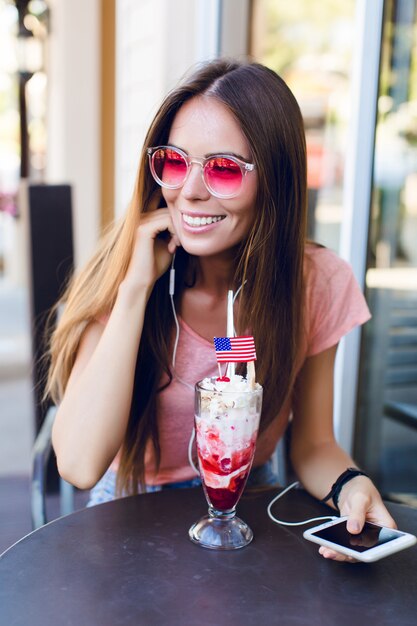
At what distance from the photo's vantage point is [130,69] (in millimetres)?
3889

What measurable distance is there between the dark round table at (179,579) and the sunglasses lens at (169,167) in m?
0.57

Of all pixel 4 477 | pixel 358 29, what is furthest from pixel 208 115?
pixel 4 477

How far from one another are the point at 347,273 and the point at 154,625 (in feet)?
3.04

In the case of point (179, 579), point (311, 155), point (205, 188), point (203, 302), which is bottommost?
point (179, 579)

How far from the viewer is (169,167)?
134 centimetres

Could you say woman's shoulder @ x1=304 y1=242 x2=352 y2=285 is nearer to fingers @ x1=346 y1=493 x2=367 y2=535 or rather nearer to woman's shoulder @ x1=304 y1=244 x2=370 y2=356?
woman's shoulder @ x1=304 y1=244 x2=370 y2=356

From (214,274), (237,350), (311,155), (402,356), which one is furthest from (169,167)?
(311,155)

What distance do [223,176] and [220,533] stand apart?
58 centimetres

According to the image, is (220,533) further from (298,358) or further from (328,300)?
(328,300)

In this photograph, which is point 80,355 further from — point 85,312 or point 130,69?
point 130,69

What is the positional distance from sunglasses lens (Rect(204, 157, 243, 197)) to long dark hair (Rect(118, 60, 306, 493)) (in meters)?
0.05

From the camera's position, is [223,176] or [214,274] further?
[214,274]

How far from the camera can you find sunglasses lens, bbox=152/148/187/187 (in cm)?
132

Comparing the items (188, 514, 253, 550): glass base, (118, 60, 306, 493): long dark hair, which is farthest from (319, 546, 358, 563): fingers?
(118, 60, 306, 493): long dark hair
